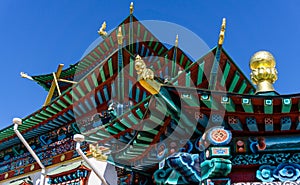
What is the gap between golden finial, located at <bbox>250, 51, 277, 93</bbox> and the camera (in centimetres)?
806

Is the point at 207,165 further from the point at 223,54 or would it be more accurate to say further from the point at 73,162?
the point at 73,162

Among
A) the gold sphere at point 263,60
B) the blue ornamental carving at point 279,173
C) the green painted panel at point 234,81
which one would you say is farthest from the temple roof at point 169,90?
the blue ornamental carving at point 279,173

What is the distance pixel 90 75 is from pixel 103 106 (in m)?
1.09

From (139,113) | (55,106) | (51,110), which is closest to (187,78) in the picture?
(139,113)

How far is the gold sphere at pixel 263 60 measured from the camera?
810cm

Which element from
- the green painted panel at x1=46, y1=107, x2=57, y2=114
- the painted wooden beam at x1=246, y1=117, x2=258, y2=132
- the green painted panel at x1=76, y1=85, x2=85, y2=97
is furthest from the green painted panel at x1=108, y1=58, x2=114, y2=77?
the painted wooden beam at x1=246, y1=117, x2=258, y2=132

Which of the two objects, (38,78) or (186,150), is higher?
(38,78)

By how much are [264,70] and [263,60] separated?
0.20 metres

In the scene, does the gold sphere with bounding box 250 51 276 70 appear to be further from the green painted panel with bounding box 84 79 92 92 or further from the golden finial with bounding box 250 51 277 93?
the green painted panel with bounding box 84 79 92 92

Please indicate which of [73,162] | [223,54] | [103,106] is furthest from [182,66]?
[223,54]

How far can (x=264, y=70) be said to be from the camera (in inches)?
318

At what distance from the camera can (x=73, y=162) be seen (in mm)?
12094

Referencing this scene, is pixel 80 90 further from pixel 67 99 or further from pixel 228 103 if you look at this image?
pixel 228 103

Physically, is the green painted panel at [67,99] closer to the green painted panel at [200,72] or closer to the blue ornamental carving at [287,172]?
the green painted panel at [200,72]
